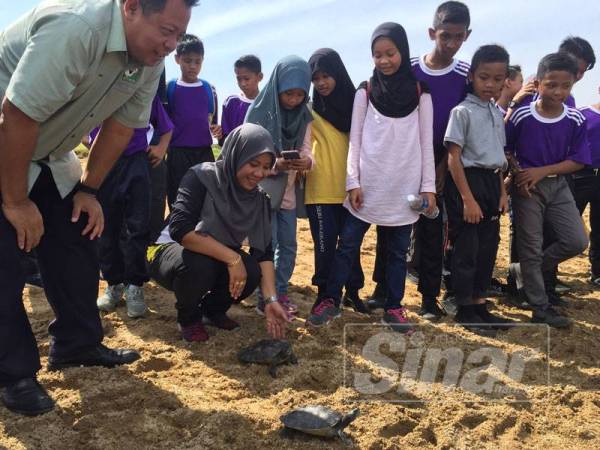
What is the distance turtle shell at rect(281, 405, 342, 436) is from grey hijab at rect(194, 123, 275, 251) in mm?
1124

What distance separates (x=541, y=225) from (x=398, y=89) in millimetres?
1349

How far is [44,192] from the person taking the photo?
8.00 ft

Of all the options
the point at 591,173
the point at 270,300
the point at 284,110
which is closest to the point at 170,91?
the point at 284,110

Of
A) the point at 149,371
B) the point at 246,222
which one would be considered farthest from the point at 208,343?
the point at 246,222

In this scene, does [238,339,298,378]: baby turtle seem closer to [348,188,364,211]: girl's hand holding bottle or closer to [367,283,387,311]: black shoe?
[348,188,364,211]: girl's hand holding bottle

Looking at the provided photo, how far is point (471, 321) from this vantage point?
11.7 feet

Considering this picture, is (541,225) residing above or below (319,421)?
above

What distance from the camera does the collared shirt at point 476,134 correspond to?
11.2 feet

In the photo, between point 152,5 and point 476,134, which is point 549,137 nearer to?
point 476,134

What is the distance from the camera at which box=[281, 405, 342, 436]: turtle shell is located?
2.15 meters

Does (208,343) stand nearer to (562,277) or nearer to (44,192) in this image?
(44,192)

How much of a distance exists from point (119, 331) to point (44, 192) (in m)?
1.13

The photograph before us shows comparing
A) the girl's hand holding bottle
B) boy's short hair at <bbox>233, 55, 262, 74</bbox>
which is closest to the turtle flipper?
the girl's hand holding bottle

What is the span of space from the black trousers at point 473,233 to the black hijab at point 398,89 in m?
0.57
